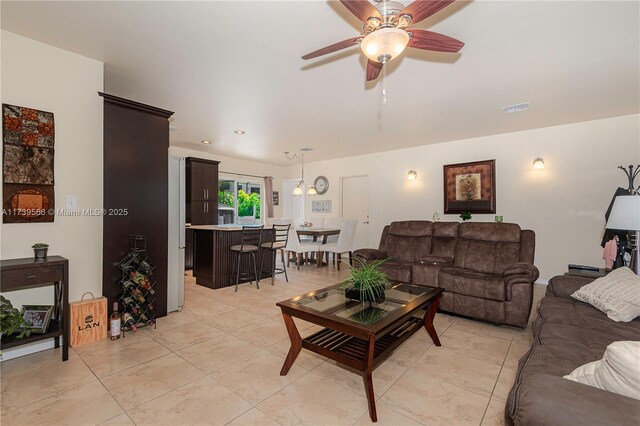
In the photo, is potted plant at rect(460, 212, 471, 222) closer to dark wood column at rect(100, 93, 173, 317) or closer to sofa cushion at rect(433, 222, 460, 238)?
sofa cushion at rect(433, 222, 460, 238)

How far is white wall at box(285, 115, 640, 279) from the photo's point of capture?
4188 mm

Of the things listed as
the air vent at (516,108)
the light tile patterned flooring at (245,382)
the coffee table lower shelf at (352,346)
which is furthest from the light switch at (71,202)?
the air vent at (516,108)

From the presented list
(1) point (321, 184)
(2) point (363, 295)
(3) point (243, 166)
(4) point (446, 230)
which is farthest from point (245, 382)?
(3) point (243, 166)

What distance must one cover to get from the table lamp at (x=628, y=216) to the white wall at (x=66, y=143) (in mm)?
4539

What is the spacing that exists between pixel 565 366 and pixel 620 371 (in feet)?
1.82

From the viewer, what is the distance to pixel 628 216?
7.75 feet

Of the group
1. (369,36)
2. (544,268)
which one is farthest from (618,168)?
(369,36)

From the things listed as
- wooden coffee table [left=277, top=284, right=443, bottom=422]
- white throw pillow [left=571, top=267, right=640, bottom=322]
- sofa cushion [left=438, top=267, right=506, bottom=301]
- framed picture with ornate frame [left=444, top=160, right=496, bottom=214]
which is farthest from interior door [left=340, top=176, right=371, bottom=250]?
white throw pillow [left=571, top=267, right=640, bottom=322]

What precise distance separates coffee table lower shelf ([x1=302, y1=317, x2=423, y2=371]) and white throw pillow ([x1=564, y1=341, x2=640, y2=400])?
1073 mm

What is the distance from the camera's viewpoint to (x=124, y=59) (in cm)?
263

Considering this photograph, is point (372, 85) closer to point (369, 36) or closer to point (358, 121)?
point (358, 121)

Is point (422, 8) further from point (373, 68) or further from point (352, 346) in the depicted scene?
point (352, 346)

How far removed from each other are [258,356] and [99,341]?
4.76 ft

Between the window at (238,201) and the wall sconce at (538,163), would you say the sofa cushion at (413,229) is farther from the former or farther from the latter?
the window at (238,201)
